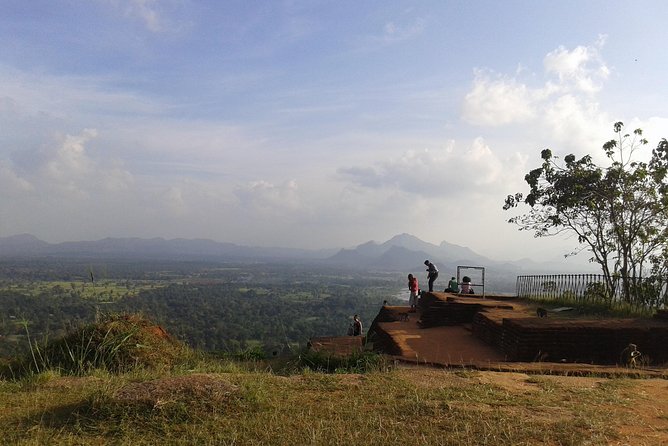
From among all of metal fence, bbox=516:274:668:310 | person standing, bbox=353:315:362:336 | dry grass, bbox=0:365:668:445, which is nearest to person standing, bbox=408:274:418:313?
person standing, bbox=353:315:362:336

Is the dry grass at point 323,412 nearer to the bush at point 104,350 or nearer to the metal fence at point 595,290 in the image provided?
the bush at point 104,350

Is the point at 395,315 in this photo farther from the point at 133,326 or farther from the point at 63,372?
the point at 63,372

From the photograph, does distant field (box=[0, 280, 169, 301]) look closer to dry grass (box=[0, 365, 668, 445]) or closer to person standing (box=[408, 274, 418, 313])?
dry grass (box=[0, 365, 668, 445])

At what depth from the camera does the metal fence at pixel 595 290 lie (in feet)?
41.8

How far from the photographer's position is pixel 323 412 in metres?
4.87

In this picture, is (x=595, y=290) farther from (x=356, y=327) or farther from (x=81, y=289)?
(x=81, y=289)

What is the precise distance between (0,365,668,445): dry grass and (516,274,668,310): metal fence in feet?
25.0

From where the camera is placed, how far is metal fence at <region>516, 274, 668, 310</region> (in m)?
12.7

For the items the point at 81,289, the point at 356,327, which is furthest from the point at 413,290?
the point at 81,289

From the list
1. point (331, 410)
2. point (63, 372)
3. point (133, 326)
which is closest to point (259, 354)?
point (133, 326)

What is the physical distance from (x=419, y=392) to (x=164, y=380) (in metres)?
2.80

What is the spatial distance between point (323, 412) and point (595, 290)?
12.1 m

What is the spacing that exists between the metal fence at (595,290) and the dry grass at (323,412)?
7.62 metres

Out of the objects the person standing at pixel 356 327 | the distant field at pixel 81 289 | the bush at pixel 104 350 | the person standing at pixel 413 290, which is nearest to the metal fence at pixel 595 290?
the person standing at pixel 413 290
